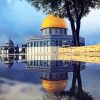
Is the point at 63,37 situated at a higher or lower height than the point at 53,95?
higher

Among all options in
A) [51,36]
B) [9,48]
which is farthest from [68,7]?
[51,36]

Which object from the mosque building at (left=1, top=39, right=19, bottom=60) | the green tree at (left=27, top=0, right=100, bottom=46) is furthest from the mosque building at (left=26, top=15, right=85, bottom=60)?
the green tree at (left=27, top=0, right=100, bottom=46)

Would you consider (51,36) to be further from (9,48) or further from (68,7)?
(68,7)

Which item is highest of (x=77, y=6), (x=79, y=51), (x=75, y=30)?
(x=77, y=6)

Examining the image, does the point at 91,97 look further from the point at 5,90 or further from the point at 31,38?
the point at 31,38

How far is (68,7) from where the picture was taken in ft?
80.3

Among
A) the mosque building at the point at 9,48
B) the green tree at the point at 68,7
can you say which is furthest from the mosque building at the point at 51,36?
the green tree at the point at 68,7

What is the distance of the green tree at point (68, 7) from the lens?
24.2 m

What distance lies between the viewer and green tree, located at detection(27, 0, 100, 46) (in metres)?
24.2

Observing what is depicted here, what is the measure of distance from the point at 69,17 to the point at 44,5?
6.96 ft

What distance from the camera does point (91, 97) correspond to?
155 inches

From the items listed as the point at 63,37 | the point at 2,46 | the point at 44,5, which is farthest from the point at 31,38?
the point at 44,5

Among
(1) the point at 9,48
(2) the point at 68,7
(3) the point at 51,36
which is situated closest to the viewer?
(2) the point at 68,7

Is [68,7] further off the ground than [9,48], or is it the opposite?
[68,7]
